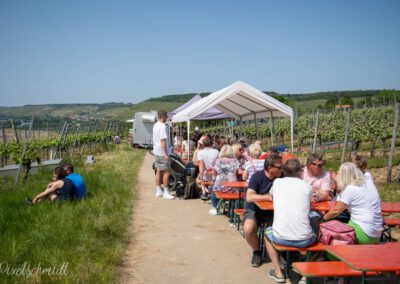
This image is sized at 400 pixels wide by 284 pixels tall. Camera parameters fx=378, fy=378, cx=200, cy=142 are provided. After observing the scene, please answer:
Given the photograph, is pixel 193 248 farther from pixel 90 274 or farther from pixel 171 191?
pixel 171 191

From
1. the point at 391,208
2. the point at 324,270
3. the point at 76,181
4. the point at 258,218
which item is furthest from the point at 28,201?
the point at 391,208

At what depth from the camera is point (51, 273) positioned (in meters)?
3.48

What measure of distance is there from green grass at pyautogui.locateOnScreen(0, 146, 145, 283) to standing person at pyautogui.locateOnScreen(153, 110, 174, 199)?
3.12 ft

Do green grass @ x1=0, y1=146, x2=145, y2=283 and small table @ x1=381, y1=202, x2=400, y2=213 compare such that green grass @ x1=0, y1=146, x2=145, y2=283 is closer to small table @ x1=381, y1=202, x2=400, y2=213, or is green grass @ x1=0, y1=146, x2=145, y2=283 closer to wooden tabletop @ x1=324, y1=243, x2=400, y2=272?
wooden tabletop @ x1=324, y1=243, x2=400, y2=272

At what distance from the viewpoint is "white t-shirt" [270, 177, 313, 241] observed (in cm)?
342

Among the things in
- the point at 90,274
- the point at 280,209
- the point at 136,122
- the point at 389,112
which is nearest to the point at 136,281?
the point at 90,274

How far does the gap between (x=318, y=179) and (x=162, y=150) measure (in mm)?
3632

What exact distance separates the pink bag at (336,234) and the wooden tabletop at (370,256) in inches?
16.3

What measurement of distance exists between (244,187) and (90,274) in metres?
2.76

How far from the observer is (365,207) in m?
3.48

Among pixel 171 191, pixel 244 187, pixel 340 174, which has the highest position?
pixel 340 174

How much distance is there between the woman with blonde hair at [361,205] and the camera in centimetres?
348

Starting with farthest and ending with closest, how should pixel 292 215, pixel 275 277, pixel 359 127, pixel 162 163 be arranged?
pixel 359 127
pixel 162 163
pixel 275 277
pixel 292 215

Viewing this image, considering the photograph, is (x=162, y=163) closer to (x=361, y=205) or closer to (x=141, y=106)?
(x=361, y=205)
